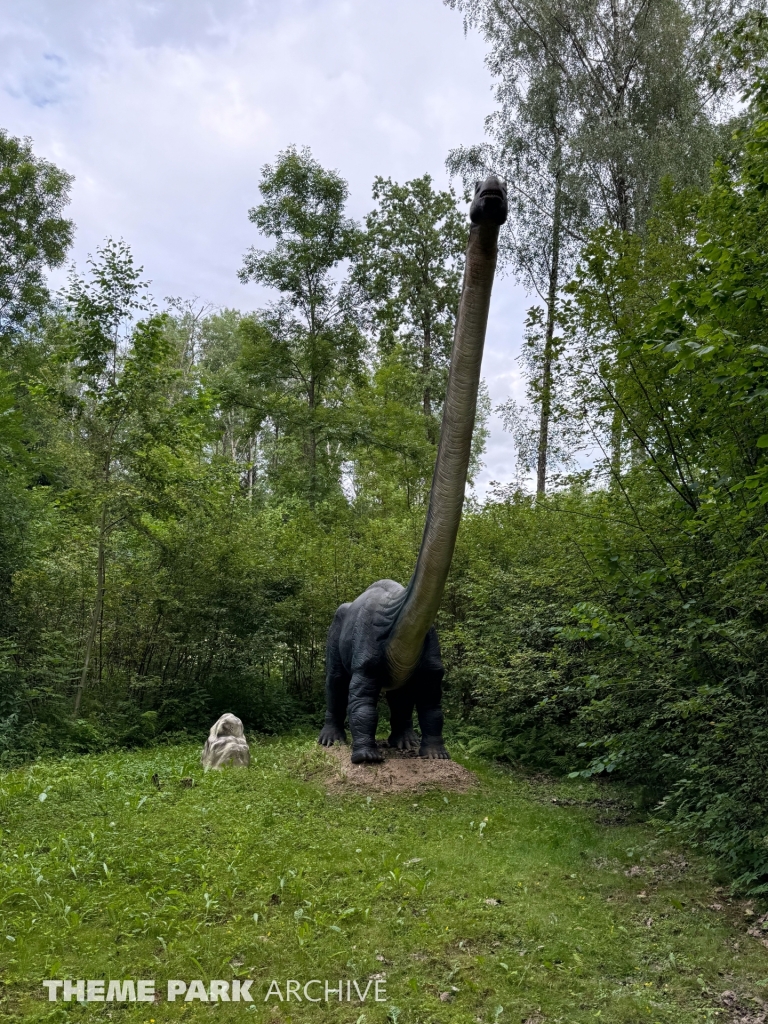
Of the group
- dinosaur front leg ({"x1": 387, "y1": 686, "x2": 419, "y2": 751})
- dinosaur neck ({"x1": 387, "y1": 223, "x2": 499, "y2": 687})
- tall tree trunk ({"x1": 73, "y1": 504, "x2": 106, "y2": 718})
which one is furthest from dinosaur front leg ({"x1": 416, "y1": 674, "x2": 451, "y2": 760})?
tall tree trunk ({"x1": 73, "y1": 504, "x2": 106, "y2": 718})

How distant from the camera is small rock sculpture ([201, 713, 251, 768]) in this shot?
6.28 meters

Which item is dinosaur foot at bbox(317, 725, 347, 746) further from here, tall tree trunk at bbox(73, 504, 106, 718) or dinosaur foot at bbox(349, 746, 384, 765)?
tall tree trunk at bbox(73, 504, 106, 718)

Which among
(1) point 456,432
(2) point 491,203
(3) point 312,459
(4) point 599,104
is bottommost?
(1) point 456,432

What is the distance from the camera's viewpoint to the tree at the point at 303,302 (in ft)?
51.5

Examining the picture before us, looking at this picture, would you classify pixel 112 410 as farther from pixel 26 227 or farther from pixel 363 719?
pixel 26 227

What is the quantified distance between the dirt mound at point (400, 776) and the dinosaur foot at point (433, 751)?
0.07m

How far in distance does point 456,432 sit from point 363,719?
2637 millimetres

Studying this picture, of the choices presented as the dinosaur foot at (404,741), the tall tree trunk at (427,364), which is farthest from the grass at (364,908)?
the tall tree trunk at (427,364)

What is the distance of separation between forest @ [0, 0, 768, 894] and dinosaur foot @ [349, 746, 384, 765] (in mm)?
1328

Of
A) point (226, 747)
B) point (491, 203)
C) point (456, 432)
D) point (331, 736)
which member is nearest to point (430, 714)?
point (331, 736)

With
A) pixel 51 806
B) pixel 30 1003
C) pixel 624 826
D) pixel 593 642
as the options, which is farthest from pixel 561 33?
pixel 30 1003

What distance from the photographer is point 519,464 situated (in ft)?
40.6

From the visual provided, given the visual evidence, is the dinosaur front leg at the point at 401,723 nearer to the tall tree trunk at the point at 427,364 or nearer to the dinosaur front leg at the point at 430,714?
the dinosaur front leg at the point at 430,714

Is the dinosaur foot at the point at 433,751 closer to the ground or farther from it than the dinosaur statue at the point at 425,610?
closer to the ground
